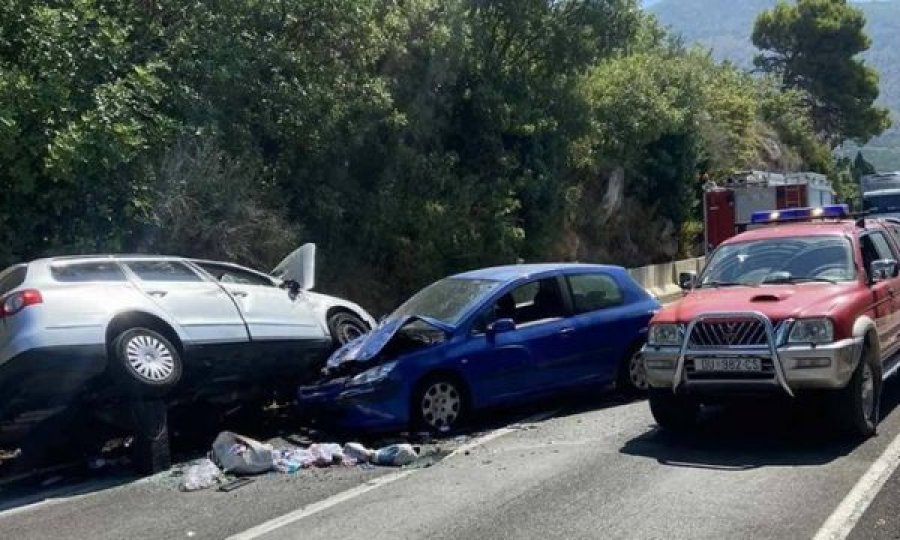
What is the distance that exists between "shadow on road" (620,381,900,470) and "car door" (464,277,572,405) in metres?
1.36

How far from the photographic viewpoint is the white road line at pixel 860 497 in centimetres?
577

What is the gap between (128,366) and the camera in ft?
27.3

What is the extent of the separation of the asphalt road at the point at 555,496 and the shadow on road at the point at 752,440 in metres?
0.02

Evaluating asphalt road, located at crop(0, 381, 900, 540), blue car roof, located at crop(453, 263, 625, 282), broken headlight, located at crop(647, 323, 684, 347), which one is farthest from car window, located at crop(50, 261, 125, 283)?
broken headlight, located at crop(647, 323, 684, 347)

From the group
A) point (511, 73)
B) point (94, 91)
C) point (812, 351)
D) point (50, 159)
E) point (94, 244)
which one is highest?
point (511, 73)

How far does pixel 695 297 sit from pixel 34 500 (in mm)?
5700

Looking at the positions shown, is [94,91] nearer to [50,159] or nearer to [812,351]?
[50,159]

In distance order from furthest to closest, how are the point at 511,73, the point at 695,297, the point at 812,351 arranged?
the point at 511,73 → the point at 695,297 → the point at 812,351

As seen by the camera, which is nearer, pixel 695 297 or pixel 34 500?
pixel 34 500

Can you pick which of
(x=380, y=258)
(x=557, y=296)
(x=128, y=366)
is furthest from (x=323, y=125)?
(x=128, y=366)

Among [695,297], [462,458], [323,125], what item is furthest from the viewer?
[323,125]

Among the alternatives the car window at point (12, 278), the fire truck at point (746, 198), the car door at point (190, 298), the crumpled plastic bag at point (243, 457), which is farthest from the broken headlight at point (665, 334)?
the fire truck at point (746, 198)

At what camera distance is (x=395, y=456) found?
8180 millimetres

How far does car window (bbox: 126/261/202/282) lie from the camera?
9188 mm
